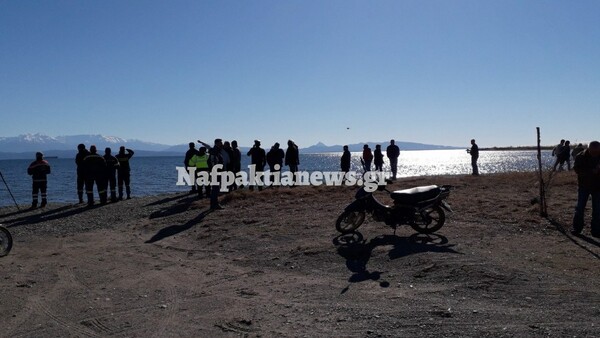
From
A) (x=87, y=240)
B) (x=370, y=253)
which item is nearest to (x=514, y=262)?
(x=370, y=253)

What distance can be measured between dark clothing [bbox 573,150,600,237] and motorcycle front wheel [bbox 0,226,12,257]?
1047 centimetres

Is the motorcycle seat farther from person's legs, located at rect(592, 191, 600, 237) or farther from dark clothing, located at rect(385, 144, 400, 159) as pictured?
dark clothing, located at rect(385, 144, 400, 159)

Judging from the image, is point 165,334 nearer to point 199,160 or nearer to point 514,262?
point 514,262

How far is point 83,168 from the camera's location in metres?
17.2

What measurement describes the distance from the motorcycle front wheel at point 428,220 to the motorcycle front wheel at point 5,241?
7457 mm

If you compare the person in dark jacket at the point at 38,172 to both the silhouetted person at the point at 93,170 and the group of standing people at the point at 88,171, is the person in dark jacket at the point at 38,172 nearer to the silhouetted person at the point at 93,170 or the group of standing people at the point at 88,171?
the group of standing people at the point at 88,171

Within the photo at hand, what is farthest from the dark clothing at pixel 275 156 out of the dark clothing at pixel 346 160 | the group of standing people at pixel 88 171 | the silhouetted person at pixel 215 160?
the group of standing people at pixel 88 171

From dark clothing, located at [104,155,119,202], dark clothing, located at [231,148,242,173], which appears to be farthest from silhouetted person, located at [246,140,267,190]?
dark clothing, located at [104,155,119,202]

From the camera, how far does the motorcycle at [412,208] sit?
9461 millimetres

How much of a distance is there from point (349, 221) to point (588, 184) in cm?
442

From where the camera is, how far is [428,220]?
31.2ft

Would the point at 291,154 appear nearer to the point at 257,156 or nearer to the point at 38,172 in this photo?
the point at 257,156

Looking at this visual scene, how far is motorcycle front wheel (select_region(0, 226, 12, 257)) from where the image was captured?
9312 millimetres

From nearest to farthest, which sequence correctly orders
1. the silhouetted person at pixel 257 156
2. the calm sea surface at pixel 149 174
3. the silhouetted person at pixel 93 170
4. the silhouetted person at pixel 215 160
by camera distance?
1. the silhouetted person at pixel 215 160
2. the silhouetted person at pixel 93 170
3. the silhouetted person at pixel 257 156
4. the calm sea surface at pixel 149 174
